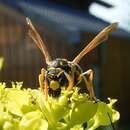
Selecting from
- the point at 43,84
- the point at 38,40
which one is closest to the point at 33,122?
the point at 43,84

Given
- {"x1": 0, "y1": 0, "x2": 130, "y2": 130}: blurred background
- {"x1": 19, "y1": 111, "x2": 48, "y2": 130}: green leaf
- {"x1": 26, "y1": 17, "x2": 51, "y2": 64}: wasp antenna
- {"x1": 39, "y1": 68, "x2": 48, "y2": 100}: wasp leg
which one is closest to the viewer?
{"x1": 19, "y1": 111, "x2": 48, "y2": 130}: green leaf

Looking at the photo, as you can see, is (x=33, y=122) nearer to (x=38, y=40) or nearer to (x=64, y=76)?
(x=64, y=76)

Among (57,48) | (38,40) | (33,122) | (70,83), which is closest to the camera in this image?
(33,122)

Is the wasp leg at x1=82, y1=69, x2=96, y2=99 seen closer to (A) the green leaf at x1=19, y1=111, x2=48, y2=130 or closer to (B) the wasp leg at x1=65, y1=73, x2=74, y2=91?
(B) the wasp leg at x1=65, y1=73, x2=74, y2=91

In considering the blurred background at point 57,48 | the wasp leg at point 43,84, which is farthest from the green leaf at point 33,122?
the blurred background at point 57,48

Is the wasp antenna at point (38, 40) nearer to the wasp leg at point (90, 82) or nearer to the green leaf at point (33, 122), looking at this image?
the wasp leg at point (90, 82)

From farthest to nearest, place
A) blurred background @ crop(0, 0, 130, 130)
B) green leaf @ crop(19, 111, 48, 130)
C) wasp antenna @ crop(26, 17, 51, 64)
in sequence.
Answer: blurred background @ crop(0, 0, 130, 130)
wasp antenna @ crop(26, 17, 51, 64)
green leaf @ crop(19, 111, 48, 130)

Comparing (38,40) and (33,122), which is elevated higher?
(38,40)

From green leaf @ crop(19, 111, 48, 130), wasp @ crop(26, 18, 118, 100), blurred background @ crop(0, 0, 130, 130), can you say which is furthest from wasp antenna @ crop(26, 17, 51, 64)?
blurred background @ crop(0, 0, 130, 130)

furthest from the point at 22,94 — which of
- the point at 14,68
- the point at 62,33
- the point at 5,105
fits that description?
the point at 14,68

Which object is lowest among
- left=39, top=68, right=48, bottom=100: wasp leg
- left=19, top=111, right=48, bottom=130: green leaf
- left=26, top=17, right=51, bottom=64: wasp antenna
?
left=19, top=111, right=48, bottom=130: green leaf
